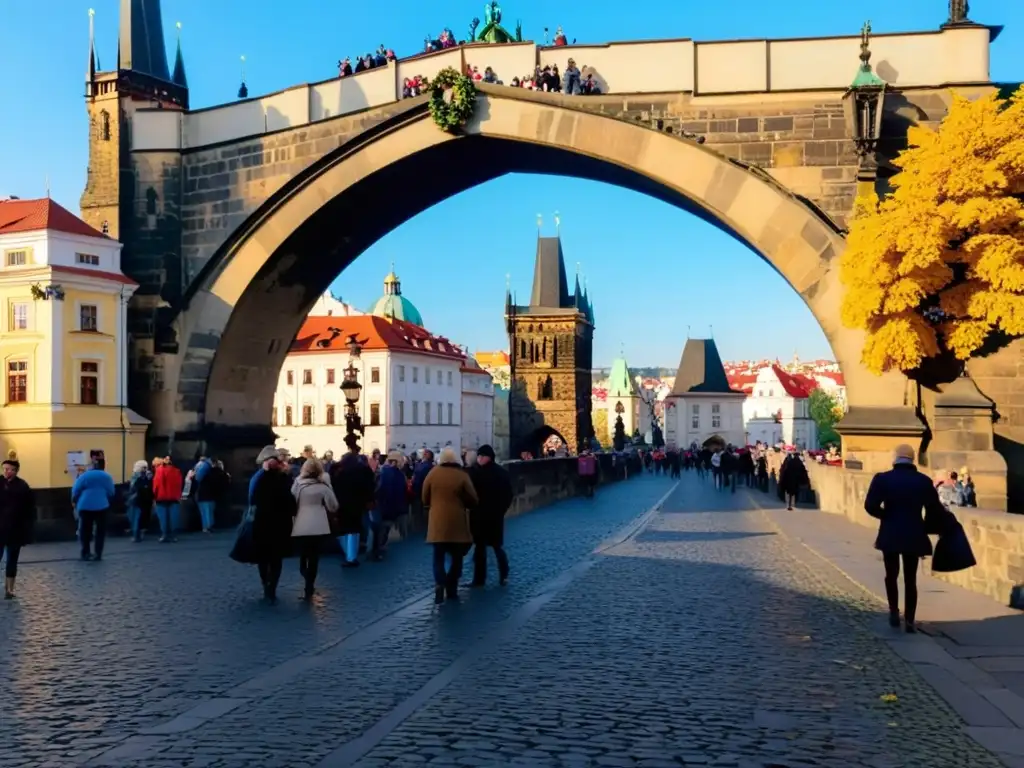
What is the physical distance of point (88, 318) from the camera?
96.6 ft

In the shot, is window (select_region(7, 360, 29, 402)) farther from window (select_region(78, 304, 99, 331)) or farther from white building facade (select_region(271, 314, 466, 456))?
white building facade (select_region(271, 314, 466, 456))

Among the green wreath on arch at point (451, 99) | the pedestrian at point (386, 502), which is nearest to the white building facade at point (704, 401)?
the green wreath on arch at point (451, 99)

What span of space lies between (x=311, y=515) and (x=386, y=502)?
4.38 m

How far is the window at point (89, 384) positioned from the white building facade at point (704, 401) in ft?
404

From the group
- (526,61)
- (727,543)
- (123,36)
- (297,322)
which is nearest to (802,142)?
(526,61)

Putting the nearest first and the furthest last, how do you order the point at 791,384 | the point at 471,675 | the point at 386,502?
the point at 471,675 < the point at 386,502 < the point at 791,384

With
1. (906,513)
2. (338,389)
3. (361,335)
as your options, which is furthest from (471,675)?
(338,389)

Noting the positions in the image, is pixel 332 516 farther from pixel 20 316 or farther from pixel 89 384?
pixel 20 316

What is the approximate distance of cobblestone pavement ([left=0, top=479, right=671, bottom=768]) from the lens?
644cm

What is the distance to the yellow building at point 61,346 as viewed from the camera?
2655 centimetres

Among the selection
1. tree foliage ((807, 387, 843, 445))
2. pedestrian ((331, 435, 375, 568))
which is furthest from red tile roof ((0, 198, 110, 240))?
tree foliage ((807, 387, 843, 445))

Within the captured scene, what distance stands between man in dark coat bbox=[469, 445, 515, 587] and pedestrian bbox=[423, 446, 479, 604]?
3.38 feet

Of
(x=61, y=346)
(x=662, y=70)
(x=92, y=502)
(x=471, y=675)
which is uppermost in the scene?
(x=662, y=70)

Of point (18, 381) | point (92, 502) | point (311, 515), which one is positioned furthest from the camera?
point (18, 381)
